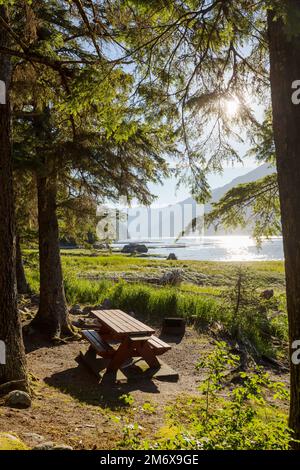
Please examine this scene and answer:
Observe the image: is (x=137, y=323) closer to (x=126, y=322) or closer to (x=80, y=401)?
(x=126, y=322)

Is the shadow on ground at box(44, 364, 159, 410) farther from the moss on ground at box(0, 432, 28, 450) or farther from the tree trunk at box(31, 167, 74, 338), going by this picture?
the tree trunk at box(31, 167, 74, 338)

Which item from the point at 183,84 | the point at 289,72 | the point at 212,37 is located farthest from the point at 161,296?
the point at 289,72

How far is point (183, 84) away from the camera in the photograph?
648cm

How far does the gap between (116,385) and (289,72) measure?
16.8 ft

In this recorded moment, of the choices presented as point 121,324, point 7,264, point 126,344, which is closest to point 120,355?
point 126,344

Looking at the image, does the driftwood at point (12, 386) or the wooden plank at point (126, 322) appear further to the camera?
the wooden plank at point (126, 322)

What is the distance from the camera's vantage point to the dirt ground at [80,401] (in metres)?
4.23

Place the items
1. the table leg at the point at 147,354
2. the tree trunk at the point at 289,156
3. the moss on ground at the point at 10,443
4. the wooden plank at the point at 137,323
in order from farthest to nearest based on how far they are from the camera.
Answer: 1. the table leg at the point at 147,354
2. the wooden plank at the point at 137,323
3. the tree trunk at the point at 289,156
4. the moss on ground at the point at 10,443

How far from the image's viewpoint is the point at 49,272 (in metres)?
9.50

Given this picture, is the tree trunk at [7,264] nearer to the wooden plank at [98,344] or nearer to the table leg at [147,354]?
the wooden plank at [98,344]

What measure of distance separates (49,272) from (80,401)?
4407mm

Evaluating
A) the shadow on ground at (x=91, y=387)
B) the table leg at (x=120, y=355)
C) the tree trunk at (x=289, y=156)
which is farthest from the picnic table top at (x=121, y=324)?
the tree trunk at (x=289, y=156)

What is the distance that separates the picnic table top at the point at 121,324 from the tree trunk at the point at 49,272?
1.80m

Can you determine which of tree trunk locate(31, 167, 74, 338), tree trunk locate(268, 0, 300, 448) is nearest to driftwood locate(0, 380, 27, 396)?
tree trunk locate(268, 0, 300, 448)
